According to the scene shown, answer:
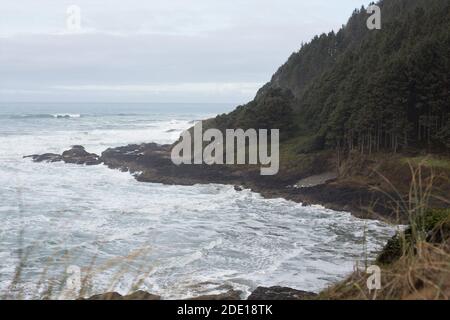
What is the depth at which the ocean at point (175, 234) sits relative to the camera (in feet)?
45.1

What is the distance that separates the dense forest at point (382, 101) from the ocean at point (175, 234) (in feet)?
32.7

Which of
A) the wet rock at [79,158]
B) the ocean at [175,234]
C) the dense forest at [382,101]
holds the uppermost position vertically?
the dense forest at [382,101]

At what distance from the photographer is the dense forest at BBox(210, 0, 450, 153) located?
33.8 meters

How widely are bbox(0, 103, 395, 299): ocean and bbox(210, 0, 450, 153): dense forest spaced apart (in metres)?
9.97

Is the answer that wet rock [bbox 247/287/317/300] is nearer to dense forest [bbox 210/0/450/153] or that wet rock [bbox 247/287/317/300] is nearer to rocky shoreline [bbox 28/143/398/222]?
rocky shoreline [bbox 28/143/398/222]

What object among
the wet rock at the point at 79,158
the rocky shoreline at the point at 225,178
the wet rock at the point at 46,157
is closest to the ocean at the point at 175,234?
the rocky shoreline at the point at 225,178

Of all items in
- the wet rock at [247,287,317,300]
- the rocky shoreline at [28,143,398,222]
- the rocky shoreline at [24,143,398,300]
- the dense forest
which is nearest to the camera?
the wet rock at [247,287,317,300]

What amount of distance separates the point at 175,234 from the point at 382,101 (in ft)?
66.9

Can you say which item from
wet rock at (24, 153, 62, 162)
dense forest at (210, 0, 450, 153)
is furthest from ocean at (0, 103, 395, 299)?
dense forest at (210, 0, 450, 153)

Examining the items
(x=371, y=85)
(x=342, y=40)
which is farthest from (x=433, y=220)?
(x=342, y=40)

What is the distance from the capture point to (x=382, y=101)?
115 feet

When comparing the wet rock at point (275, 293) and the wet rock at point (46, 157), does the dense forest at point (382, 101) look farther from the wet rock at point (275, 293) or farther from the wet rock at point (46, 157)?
the wet rock at point (275, 293)

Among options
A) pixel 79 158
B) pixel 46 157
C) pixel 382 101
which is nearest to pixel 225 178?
pixel 382 101

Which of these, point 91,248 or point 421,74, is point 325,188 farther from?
point 91,248
